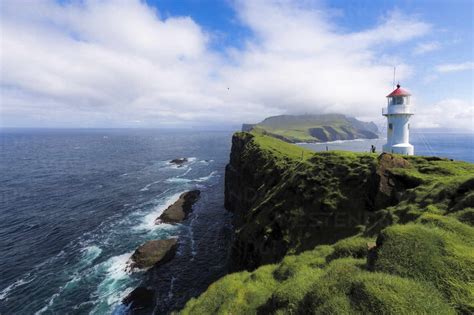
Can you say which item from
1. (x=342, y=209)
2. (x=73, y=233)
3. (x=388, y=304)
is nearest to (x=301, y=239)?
(x=342, y=209)

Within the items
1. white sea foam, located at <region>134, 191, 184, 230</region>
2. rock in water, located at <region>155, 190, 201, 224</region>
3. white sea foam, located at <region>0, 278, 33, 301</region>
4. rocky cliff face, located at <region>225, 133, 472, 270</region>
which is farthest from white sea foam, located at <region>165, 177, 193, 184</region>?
rocky cliff face, located at <region>225, 133, 472, 270</region>

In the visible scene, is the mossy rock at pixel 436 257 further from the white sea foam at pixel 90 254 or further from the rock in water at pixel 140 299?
the white sea foam at pixel 90 254

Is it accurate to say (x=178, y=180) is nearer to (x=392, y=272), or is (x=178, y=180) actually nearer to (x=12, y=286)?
(x=12, y=286)

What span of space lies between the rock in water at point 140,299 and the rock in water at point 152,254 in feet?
20.6

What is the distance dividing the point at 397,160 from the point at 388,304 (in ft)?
73.2

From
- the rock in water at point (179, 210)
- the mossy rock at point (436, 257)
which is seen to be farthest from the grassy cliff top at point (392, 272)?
the rock in water at point (179, 210)

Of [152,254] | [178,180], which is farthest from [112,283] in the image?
[178,180]

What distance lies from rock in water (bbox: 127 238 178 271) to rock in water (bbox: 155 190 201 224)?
11986mm

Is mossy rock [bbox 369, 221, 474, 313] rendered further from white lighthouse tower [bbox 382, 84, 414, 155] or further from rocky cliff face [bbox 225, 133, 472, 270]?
white lighthouse tower [bbox 382, 84, 414, 155]

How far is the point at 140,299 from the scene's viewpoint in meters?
35.2

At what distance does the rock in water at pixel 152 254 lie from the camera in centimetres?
4309

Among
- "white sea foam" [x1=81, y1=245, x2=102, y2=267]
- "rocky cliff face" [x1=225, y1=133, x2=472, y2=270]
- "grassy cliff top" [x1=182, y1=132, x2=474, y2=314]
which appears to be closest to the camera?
"grassy cliff top" [x1=182, y1=132, x2=474, y2=314]

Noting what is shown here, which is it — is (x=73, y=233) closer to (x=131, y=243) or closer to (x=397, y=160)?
(x=131, y=243)

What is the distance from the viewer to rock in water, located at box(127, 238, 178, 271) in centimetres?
4309
